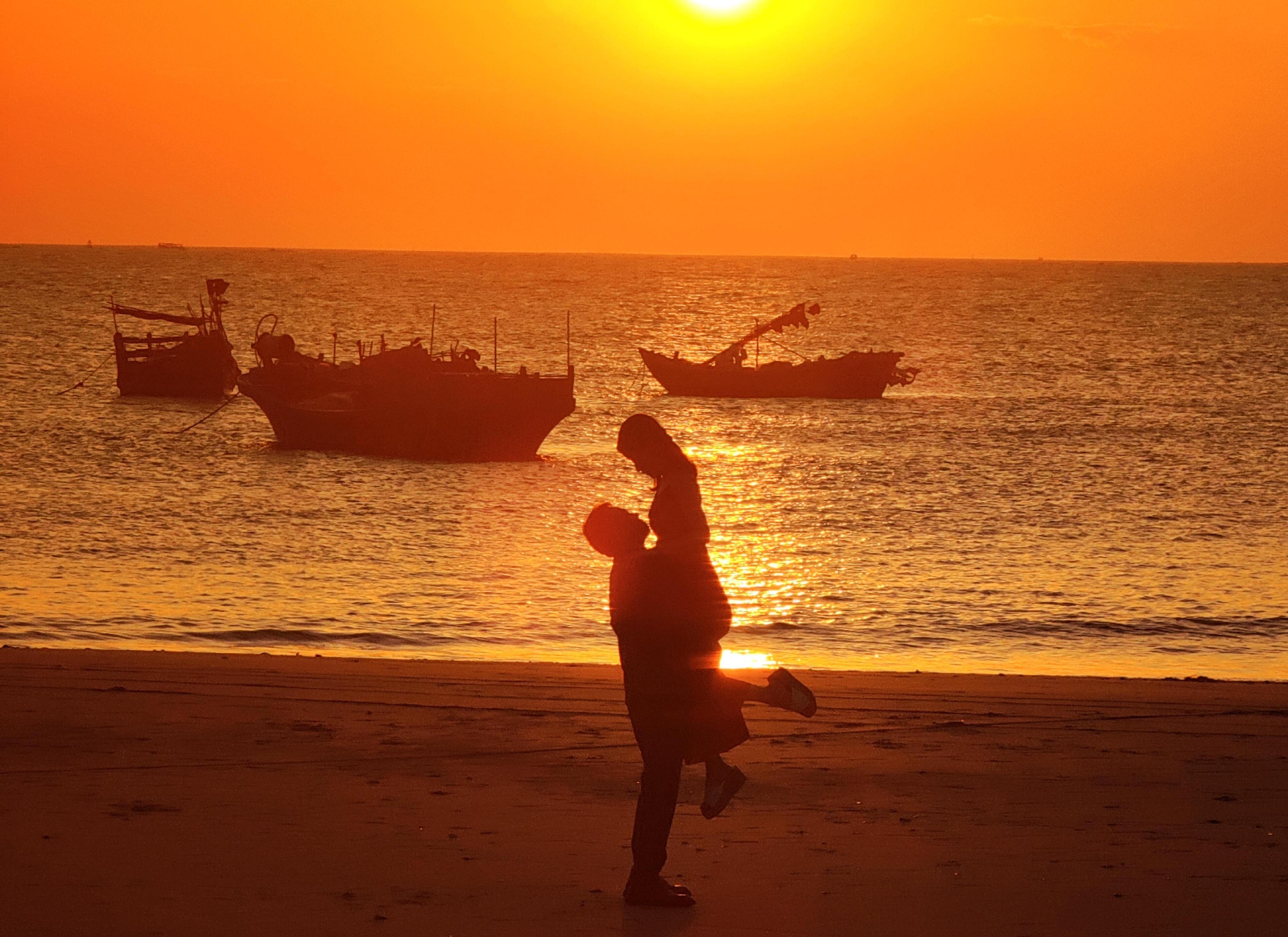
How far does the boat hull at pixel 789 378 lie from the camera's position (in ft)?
231

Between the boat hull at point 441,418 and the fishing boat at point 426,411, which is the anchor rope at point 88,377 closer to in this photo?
the fishing boat at point 426,411

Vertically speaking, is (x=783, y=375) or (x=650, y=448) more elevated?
(x=650, y=448)

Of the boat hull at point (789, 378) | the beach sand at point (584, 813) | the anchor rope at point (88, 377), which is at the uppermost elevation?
the beach sand at point (584, 813)

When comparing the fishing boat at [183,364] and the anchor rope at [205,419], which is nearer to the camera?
the anchor rope at [205,419]

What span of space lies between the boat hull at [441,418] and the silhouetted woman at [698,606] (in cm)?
3784

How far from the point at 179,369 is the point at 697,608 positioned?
65.2 m

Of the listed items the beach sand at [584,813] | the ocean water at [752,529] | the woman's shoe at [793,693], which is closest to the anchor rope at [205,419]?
the ocean water at [752,529]

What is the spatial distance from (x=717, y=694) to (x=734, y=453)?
4365 cm

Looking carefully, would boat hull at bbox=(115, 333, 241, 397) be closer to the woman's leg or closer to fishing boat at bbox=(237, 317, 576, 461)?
fishing boat at bbox=(237, 317, 576, 461)

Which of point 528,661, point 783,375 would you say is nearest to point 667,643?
point 528,661

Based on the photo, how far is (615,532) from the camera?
661 cm

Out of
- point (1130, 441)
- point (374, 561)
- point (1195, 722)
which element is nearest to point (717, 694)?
point (1195, 722)

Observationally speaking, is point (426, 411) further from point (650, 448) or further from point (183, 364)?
point (650, 448)

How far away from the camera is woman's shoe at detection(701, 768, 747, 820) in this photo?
7.04 m
